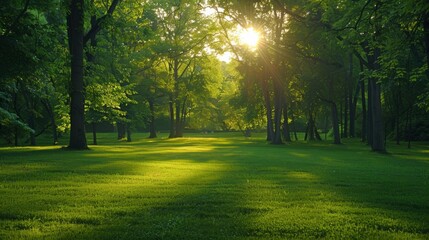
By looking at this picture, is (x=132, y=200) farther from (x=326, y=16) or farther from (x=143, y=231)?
(x=326, y=16)

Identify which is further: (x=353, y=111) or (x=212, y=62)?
(x=212, y=62)

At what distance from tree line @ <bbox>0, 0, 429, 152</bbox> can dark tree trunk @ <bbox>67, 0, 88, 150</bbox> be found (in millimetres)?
51

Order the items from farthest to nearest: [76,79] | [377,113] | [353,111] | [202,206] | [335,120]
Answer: [353,111] < [335,120] < [377,113] < [76,79] < [202,206]

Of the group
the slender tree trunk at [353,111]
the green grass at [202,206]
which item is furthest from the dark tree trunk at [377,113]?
the slender tree trunk at [353,111]

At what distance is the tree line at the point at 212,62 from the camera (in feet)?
50.1

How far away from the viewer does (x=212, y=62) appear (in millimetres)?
56625

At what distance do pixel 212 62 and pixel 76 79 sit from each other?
125ft

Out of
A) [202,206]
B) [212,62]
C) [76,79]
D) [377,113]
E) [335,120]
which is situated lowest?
[202,206]

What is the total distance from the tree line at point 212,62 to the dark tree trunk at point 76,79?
0.05 m

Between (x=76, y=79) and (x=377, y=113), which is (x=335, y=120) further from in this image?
(x=76, y=79)

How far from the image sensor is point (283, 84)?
124ft

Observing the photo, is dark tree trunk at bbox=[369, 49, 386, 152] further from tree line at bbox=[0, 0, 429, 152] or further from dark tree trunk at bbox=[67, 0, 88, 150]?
dark tree trunk at bbox=[67, 0, 88, 150]

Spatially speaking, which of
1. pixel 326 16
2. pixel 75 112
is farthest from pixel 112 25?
pixel 326 16

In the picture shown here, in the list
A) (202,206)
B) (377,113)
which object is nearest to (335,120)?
(377,113)
